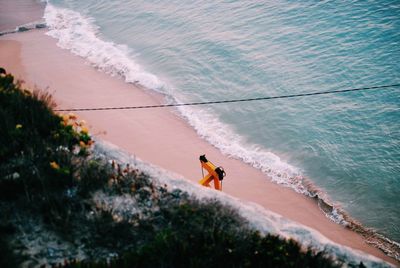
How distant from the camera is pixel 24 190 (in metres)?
4.77

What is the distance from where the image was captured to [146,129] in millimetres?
10273

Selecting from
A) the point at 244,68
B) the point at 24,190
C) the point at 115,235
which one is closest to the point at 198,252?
the point at 115,235

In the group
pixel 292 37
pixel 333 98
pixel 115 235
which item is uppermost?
pixel 292 37

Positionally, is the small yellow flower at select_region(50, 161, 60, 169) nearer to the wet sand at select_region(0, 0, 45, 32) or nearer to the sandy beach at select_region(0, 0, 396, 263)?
the sandy beach at select_region(0, 0, 396, 263)

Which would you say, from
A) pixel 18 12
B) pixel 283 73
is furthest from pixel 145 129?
pixel 18 12

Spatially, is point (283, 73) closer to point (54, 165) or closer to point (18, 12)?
point (54, 165)

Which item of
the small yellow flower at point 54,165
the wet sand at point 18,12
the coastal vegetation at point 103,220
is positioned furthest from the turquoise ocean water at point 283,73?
the small yellow flower at point 54,165

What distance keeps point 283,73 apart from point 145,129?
669cm

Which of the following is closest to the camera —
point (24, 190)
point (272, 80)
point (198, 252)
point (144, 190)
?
point (198, 252)

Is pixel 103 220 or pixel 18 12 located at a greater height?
pixel 18 12

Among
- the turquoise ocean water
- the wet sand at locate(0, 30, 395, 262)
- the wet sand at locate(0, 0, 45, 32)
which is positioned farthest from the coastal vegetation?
the wet sand at locate(0, 0, 45, 32)

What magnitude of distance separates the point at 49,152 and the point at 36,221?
1253 millimetres

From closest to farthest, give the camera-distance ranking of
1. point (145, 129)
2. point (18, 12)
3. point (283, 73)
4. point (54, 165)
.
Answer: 1. point (54, 165)
2. point (145, 129)
3. point (283, 73)
4. point (18, 12)

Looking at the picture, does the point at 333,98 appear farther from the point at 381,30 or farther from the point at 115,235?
the point at 115,235
